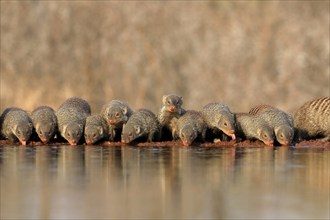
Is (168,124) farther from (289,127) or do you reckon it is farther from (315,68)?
(315,68)

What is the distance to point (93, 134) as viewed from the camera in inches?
512

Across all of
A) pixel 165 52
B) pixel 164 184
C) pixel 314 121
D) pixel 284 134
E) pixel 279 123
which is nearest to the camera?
pixel 164 184

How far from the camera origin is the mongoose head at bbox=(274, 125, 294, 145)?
12.8m

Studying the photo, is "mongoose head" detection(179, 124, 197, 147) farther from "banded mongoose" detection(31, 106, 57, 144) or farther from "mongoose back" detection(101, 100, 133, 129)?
"banded mongoose" detection(31, 106, 57, 144)

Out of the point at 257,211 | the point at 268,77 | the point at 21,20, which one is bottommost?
the point at 257,211

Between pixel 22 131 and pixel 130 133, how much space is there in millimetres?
1646

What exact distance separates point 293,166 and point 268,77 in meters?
7.63

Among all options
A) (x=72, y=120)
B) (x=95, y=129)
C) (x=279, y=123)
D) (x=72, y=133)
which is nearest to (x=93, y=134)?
(x=95, y=129)

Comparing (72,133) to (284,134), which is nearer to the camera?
(284,134)

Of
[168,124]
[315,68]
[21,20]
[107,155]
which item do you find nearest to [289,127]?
[168,124]

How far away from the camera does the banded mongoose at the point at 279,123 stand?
1282 cm

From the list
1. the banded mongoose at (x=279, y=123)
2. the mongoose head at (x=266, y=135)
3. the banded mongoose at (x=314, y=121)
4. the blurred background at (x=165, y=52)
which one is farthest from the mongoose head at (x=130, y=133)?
the blurred background at (x=165, y=52)

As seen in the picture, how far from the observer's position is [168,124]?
13.7 metres

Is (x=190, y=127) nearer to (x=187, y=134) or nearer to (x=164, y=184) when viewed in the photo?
(x=187, y=134)
